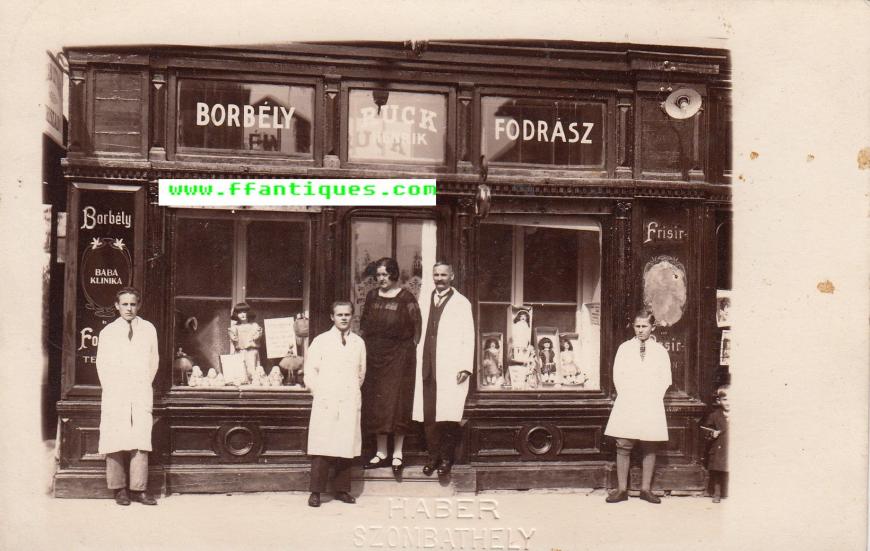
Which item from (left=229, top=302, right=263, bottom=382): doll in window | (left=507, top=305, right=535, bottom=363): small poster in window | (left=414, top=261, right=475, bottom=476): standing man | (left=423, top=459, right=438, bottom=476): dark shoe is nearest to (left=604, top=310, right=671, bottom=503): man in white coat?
(left=507, top=305, right=535, bottom=363): small poster in window

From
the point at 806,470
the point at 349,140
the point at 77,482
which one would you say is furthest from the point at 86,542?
the point at 806,470

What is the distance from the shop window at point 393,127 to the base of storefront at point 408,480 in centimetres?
273

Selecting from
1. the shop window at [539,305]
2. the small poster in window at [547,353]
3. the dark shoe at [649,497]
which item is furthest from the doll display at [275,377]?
the dark shoe at [649,497]

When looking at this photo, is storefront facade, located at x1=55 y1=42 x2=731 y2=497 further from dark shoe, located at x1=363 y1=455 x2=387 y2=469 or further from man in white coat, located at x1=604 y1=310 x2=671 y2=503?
dark shoe, located at x1=363 y1=455 x2=387 y2=469

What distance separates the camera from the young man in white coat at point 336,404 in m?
6.38

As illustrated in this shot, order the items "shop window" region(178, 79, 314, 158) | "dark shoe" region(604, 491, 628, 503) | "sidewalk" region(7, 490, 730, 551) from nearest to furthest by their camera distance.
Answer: "sidewalk" region(7, 490, 730, 551), "shop window" region(178, 79, 314, 158), "dark shoe" region(604, 491, 628, 503)

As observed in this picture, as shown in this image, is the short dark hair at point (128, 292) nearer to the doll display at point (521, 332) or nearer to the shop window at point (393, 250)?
the shop window at point (393, 250)

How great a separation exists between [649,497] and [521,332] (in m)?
1.80

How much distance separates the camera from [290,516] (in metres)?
6.27

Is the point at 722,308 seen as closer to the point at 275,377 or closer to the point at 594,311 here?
the point at 594,311

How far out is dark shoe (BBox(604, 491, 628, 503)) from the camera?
666 centimetres

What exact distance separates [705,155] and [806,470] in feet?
9.32

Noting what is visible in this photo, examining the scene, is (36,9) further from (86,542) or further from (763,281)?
(763,281)

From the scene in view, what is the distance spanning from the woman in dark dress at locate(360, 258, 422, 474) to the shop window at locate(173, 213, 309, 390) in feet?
2.03
